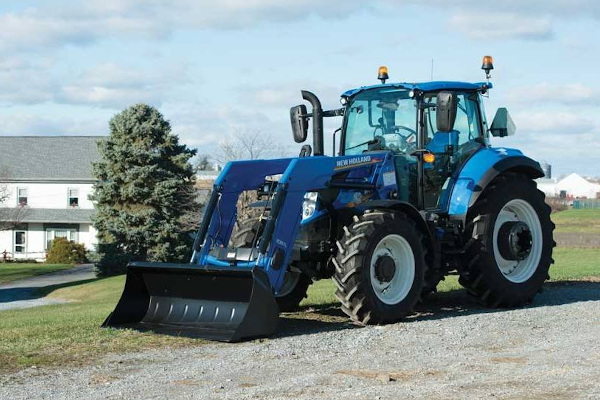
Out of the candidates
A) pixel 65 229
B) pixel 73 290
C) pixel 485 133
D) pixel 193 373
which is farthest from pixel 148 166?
pixel 193 373

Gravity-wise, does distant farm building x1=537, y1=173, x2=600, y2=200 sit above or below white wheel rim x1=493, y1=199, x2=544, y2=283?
above

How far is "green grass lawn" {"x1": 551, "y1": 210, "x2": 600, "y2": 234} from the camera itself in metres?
59.0

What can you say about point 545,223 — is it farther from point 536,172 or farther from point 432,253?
point 432,253

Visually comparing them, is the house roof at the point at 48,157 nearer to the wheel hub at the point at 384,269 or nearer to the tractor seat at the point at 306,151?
the tractor seat at the point at 306,151

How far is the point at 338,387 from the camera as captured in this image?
7359 mm

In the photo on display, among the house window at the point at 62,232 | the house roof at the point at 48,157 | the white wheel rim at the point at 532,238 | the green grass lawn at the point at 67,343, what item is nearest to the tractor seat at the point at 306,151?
the white wheel rim at the point at 532,238

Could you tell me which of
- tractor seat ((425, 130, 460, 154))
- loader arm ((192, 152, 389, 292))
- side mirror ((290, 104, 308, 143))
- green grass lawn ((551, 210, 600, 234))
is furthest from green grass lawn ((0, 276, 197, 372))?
green grass lawn ((551, 210, 600, 234))

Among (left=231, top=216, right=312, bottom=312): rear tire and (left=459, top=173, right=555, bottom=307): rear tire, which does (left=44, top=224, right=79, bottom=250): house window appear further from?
(left=459, top=173, right=555, bottom=307): rear tire

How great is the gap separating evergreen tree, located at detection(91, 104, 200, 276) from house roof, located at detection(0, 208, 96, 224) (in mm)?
16828

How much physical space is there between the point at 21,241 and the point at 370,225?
5654cm

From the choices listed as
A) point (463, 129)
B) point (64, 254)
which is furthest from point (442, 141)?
point (64, 254)

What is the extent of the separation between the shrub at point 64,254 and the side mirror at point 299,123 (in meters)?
48.1

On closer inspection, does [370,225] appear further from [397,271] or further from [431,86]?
[431,86]

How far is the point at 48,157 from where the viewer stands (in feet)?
215
